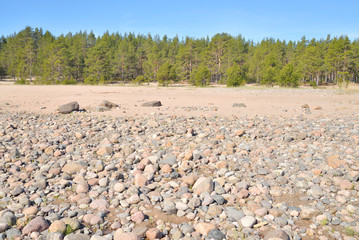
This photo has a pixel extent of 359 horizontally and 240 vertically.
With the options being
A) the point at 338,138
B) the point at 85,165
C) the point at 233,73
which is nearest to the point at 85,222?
the point at 85,165

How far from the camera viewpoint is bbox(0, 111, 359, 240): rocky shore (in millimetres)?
2873

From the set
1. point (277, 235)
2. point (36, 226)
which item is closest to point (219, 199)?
point (277, 235)

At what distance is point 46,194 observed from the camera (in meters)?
3.70

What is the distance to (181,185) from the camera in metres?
3.93

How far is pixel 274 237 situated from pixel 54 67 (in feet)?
177

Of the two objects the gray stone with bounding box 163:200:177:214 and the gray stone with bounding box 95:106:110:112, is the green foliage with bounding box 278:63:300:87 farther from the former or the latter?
the gray stone with bounding box 163:200:177:214

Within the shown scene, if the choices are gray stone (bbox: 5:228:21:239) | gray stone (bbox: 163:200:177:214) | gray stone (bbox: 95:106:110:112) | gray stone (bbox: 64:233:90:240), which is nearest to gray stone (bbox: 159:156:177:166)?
gray stone (bbox: 163:200:177:214)

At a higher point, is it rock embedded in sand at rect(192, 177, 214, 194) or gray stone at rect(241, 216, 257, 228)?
rock embedded in sand at rect(192, 177, 214, 194)

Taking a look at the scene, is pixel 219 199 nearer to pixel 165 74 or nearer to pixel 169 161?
pixel 169 161

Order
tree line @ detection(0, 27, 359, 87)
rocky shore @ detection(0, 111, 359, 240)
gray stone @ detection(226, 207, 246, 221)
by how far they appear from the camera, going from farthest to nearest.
→ 1. tree line @ detection(0, 27, 359, 87)
2. gray stone @ detection(226, 207, 246, 221)
3. rocky shore @ detection(0, 111, 359, 240)

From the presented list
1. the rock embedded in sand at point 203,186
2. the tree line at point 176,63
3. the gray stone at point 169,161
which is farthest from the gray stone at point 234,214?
the tree line at point 176,63

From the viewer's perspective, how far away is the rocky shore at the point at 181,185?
2873 millimetres

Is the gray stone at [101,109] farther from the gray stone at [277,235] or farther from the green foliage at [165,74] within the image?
the green foliage at [165,74]

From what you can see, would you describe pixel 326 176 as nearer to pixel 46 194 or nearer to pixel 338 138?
pixel 338 138
